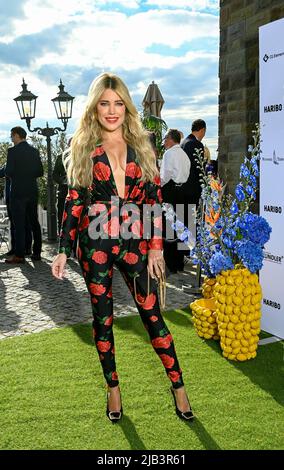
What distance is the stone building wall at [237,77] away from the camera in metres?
5.04

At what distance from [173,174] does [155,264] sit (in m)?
4.26

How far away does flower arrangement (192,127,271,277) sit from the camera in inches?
165

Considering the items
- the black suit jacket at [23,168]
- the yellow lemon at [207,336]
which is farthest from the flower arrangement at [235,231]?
the black suit jacket at [23,168]

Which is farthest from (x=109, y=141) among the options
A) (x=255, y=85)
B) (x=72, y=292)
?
(x=72, y=292)

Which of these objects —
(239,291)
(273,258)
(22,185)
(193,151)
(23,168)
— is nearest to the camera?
(239,291)

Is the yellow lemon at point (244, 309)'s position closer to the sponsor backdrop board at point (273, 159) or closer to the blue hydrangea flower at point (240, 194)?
the sponsor backdrop board at point (273, 159)

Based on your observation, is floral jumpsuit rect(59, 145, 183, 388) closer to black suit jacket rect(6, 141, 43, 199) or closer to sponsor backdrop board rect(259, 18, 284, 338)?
sponsor backdrop board rect(259, 18, 284, 338)

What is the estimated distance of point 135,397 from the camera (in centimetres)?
377

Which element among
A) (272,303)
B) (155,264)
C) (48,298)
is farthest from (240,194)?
(48,298)

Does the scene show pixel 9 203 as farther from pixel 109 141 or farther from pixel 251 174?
pixel 109 141

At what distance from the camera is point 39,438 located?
10.7 ft

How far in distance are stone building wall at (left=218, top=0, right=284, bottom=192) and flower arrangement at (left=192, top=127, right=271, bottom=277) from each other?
68 centimetres

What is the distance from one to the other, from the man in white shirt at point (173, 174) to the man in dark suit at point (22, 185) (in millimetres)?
2310

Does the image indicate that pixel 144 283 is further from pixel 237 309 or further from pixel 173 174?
pixel 173 174
